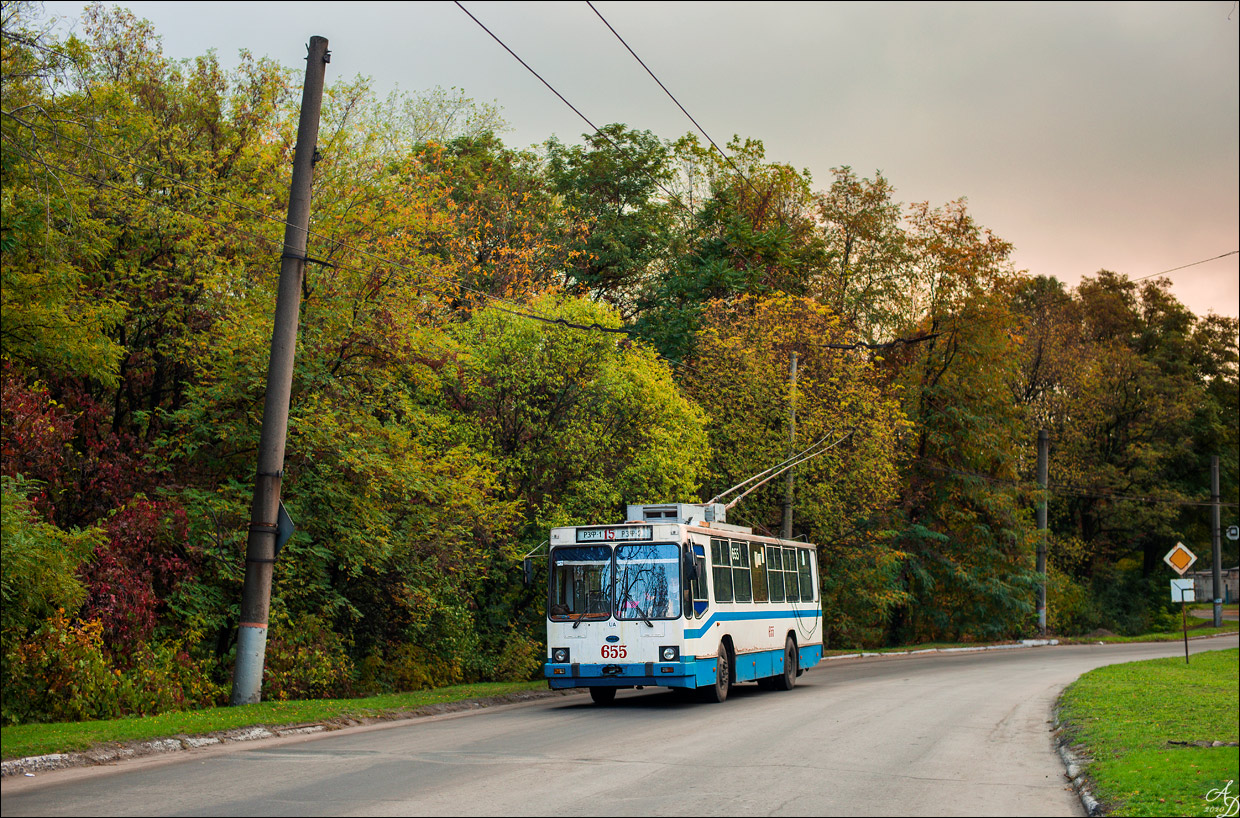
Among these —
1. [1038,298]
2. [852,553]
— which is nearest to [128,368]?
[852,553]

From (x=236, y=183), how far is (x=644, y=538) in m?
12.1

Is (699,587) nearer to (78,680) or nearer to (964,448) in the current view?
(78,680)

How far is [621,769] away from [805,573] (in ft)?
56.6

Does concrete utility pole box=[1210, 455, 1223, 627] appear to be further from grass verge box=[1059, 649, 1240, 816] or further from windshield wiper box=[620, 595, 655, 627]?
windshield wiper box=[620, 595, 655, 627]

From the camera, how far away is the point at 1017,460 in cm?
5306

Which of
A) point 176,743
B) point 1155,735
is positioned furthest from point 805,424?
point 176,743

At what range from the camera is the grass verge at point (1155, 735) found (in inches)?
397

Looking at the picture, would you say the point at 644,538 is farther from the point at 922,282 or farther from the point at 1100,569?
the point at 1100,569

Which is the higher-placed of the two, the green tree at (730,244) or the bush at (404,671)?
the green tree at (730,244)

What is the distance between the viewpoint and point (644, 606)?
20.5m

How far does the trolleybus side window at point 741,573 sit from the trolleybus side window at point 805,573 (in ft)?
14.0

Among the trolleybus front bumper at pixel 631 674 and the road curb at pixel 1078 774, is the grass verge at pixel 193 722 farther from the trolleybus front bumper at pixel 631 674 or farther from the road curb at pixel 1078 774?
the road curb at pixel 1078 774

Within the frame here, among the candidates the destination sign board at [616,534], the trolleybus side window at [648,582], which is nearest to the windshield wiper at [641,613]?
the trolleybus side window at [648,582]

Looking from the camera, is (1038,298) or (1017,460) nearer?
(1017,460)
